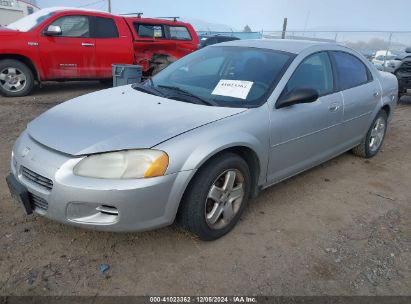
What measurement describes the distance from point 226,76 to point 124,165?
1439 millimetres

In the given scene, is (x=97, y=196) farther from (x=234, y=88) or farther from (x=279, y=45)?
(x=279, y=45)

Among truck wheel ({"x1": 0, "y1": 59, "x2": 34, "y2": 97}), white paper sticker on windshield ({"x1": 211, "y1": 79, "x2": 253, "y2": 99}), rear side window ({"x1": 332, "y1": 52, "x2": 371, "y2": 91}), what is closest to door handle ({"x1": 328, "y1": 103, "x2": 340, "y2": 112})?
rear side window ({"x1": 332, "y1": 52, "x2": 371, "y2": 91})

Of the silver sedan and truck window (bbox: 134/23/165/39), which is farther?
truck window (bbox: 134/23/165/39)

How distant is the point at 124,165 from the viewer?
229cm

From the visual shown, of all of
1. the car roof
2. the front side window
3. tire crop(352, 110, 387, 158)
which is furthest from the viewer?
tire crop(352, 110, 387, 158)

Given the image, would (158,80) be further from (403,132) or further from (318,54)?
(403,132)

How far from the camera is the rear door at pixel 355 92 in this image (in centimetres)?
388

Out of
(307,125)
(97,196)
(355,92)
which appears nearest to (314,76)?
(307,125)

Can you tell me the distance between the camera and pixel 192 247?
8.89 feet

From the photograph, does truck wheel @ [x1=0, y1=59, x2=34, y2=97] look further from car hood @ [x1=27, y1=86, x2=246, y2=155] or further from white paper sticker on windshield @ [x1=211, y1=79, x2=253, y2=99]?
white paper sticker on windshield @ [x1=211, y1=79, x2=253, y2=99]

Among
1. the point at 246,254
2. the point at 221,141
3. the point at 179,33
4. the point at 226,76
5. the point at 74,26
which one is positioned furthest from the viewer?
the point at 179,33

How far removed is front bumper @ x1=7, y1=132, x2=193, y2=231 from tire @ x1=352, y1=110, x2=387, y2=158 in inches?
123

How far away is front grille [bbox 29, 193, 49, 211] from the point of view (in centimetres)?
237

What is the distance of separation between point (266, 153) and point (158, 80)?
54.8 inches
